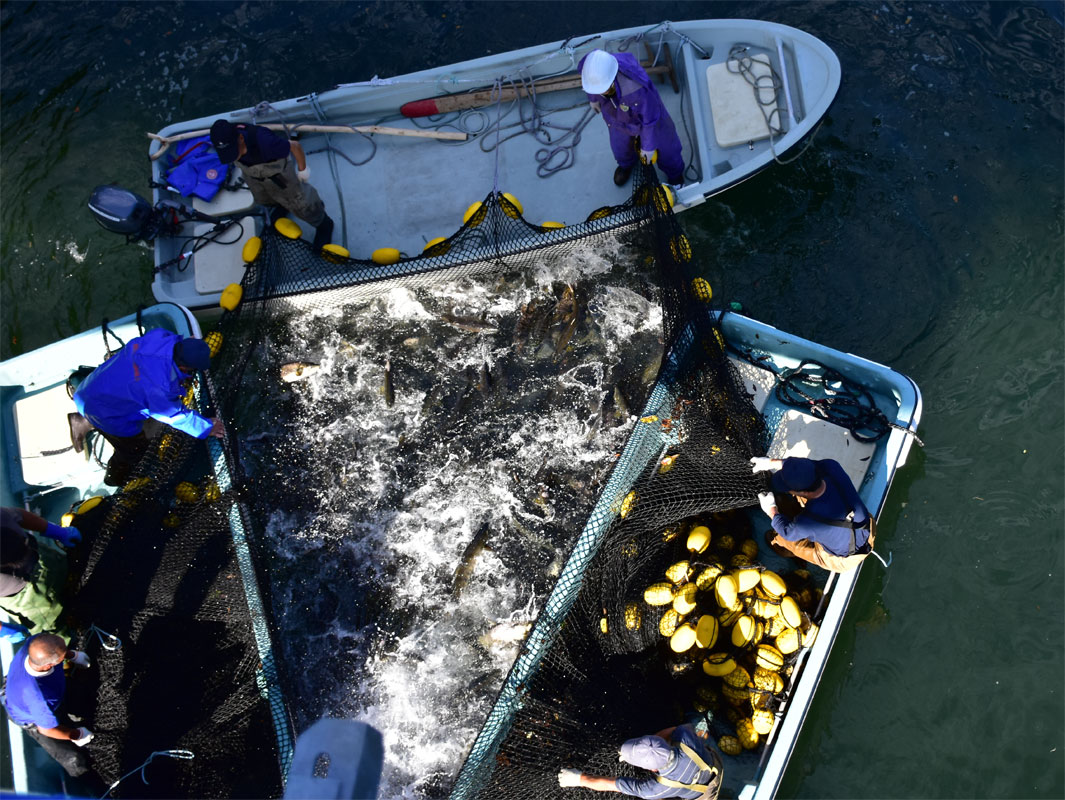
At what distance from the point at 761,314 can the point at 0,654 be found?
20.1ft

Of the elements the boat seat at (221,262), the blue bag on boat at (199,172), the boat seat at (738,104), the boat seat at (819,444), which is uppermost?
the blue bag on boat at (199,172)

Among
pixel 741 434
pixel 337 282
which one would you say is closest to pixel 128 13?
pixel 337 282

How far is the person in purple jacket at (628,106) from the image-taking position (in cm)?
537

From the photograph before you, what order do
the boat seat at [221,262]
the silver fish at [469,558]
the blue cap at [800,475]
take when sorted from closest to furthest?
1. the blue cap at [800,475]
2. the silver fish at [469,558]
3. the boat seat at [221,262]

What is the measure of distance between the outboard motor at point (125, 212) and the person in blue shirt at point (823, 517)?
16.0 ft

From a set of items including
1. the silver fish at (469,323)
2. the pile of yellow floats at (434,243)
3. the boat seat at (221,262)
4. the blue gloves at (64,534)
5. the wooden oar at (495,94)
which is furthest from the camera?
the wooden oar at (495,94)

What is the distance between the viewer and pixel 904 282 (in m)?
6.48

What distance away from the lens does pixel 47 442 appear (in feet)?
19.2

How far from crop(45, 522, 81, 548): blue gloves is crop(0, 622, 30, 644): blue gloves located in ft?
1.87

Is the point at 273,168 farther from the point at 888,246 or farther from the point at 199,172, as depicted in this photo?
the point at 888,246

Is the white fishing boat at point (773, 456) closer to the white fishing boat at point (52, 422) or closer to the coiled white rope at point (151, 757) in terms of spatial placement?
the coiled white rope at point (151, 757)

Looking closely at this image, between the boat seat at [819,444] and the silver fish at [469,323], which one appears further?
the silver fish at [469,323]

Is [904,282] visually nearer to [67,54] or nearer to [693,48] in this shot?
[693,48]

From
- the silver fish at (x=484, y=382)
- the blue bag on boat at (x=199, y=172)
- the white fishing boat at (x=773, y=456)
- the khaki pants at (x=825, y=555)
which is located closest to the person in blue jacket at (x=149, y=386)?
the blue bag on boat at (x=199, y=172)
